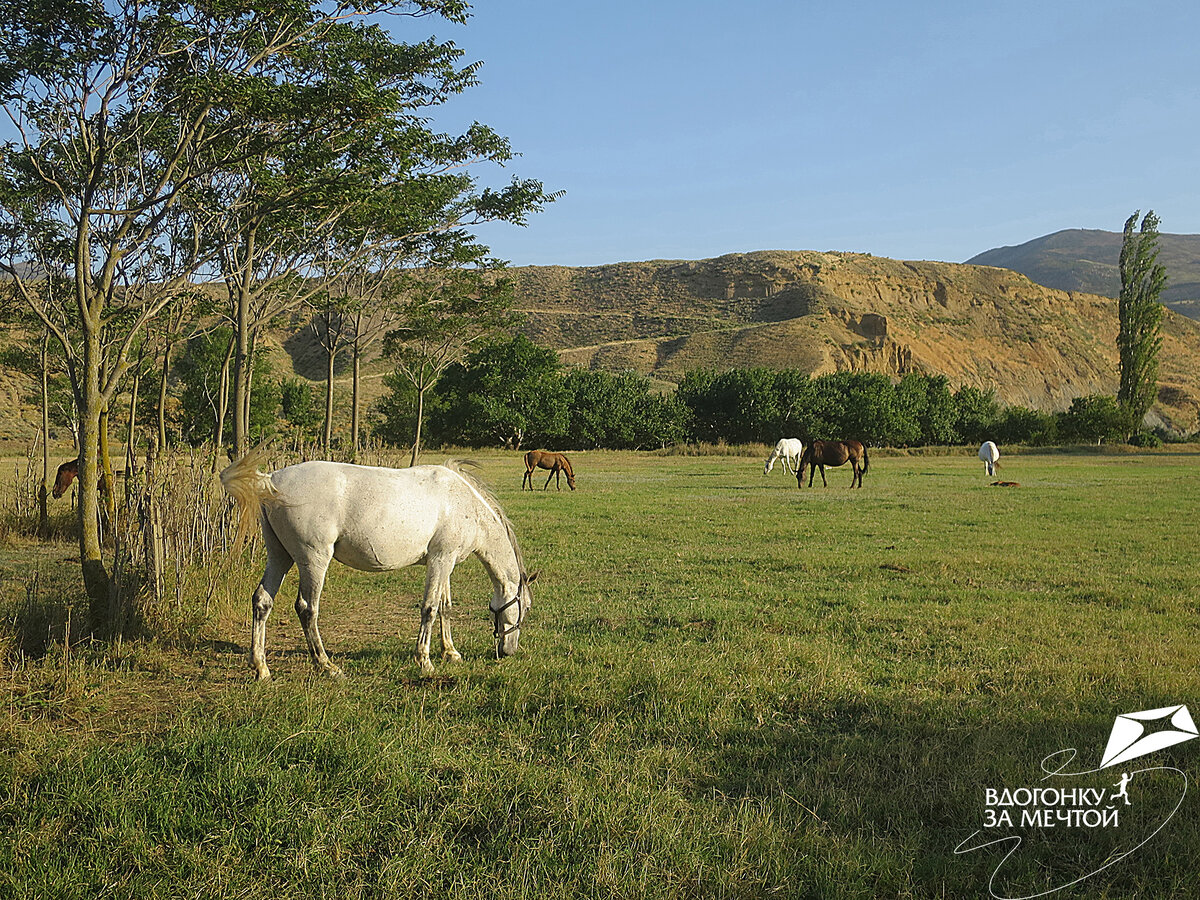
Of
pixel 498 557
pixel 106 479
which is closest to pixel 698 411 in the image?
pixel 106 479

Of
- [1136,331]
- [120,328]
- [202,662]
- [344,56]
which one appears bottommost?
[202,662]

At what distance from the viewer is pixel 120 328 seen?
17078 mm

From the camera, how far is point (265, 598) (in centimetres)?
625

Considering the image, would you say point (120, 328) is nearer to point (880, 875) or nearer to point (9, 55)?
point (9, 55)

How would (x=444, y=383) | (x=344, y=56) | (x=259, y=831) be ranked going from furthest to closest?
(x=444, y=383)
(x=344, y=56)
(x=259, y=831)

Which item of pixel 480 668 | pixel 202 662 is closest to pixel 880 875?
pixel 480 668

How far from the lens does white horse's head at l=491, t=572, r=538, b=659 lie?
6.64 meters

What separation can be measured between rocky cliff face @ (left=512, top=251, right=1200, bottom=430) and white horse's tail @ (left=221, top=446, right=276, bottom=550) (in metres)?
86.5

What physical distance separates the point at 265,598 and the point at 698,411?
187ft

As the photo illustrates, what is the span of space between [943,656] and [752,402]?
5416 cm

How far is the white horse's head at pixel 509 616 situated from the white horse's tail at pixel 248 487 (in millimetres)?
2077

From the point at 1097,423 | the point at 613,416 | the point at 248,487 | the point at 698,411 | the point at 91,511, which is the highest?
the point at 698,411

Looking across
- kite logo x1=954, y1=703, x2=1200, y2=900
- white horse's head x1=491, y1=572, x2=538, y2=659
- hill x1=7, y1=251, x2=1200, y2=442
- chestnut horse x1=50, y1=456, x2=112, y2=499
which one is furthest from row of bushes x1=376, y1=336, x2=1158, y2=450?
kite logo x1=954, y1=703, x2=1200, y2=900

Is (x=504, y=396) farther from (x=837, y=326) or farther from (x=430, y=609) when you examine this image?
(x=837, y=326)
